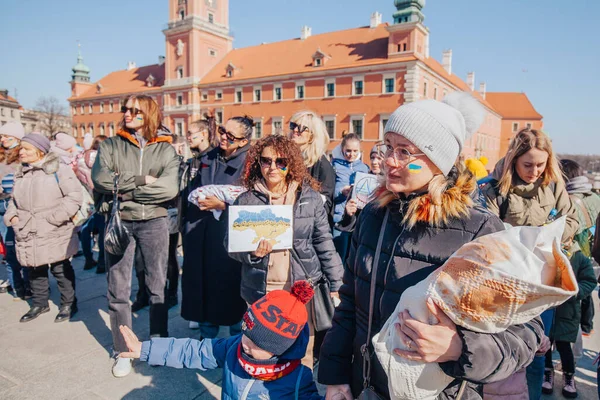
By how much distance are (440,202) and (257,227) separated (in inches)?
60.0

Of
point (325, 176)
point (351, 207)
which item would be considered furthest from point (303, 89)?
point (351, 207)

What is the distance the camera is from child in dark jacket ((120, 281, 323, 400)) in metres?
1.80

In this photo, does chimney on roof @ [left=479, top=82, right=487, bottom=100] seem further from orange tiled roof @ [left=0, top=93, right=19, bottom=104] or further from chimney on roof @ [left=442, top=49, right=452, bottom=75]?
orange tiled roof @ [left=0, top=93, right=19, bottom=104]

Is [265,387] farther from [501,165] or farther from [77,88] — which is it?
[77,88]

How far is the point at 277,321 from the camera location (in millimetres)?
1805

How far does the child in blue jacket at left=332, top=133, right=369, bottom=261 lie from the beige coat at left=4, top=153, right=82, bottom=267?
3005mm

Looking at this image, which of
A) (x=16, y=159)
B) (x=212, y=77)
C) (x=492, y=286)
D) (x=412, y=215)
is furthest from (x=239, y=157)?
(x=212, y=77)

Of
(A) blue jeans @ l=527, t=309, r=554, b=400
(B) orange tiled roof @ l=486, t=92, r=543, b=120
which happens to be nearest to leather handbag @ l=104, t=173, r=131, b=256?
(A) blue jeans @ l=527, t=309, r=554, b=400

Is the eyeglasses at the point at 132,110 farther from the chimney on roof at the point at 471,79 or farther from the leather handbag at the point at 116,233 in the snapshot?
the chimney on roof at the point at 471,79

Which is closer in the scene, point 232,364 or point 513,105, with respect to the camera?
point 232,364

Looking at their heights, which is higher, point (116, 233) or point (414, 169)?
point (414, 169)

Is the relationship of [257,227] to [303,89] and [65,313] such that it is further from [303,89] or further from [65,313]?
[303,89]

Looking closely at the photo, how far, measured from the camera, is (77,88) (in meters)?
62.4

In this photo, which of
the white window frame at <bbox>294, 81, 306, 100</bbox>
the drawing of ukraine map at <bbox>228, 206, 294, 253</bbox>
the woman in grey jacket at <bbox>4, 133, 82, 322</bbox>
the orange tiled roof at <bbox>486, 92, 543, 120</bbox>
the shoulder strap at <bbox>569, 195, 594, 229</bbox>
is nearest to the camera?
the drawing of ukraine map at <bbox>228, 206, 294, 253</bbox>
